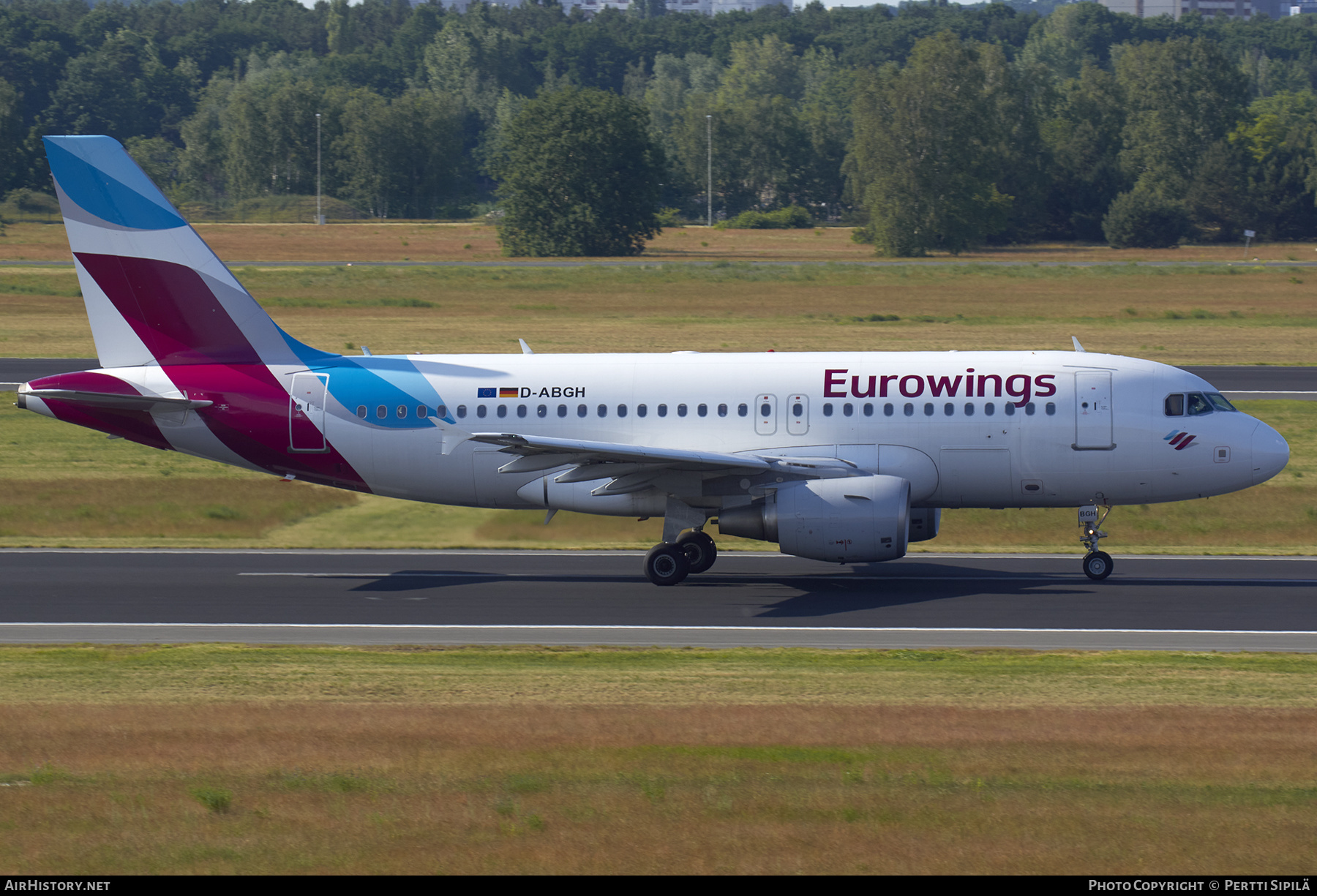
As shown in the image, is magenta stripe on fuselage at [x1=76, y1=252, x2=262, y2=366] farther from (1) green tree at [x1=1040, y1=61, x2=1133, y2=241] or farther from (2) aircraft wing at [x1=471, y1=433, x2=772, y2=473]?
(1) green tree at [x1=1040, y1=61, x2=1133, y2=241]

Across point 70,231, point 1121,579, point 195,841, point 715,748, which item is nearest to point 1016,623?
point 1121,579

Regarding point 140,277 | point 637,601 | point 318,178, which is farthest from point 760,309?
point 318,178

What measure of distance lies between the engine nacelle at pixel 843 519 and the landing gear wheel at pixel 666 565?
215 cm

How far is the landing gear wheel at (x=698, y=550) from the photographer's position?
91.2 ft

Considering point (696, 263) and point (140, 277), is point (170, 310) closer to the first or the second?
point (140, 277)

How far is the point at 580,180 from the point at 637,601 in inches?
3804

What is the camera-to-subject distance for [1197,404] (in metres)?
27.0

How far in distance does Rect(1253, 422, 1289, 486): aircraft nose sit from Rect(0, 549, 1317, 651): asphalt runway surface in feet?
6.87

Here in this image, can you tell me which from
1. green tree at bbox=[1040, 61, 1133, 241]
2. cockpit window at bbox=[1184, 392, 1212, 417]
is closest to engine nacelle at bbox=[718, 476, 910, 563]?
cockpit window at bbox=[1184, 392, 1212, 417]

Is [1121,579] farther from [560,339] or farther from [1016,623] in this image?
[560,339]

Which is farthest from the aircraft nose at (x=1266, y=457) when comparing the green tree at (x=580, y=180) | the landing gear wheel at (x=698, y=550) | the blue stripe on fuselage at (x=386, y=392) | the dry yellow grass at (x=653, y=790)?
the green tree at (x=580, y=180)

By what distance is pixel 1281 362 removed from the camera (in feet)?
187

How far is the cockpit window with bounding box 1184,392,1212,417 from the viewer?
88.6ft

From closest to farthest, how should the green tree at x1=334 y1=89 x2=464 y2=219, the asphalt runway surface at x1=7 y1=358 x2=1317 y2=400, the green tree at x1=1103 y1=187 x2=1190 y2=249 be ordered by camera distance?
the asphalt runway surface at x1=7 y1=358 x2=1317 y2=400
the green tree at x1=1103 y1=187 x2=1190 y2=249
the green tree at x1=334 y1=89 x2=464 y2=219
